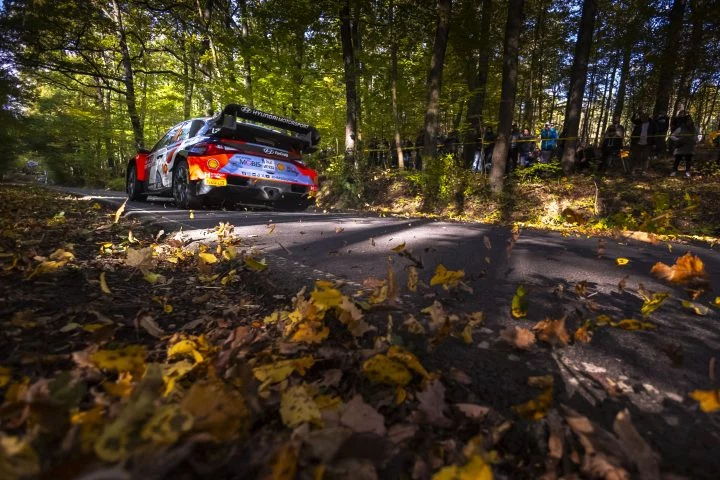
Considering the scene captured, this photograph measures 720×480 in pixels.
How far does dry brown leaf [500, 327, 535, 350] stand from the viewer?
4.26 feet

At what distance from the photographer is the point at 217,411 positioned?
0.78 metres

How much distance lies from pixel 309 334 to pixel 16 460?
81cm

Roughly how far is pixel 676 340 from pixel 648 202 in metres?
8.78

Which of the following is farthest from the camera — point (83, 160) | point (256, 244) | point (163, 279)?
point (83, 160)

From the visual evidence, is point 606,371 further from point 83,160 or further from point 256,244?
point 83,160

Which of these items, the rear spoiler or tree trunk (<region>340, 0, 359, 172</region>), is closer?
the rear spoiler

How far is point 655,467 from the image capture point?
785 millimetres

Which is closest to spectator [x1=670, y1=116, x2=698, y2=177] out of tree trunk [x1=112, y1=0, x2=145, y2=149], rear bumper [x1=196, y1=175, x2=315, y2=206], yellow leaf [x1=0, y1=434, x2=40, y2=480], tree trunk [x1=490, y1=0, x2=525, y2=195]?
tree trunk [x1=490, y1=0, x2=525, y2=195]

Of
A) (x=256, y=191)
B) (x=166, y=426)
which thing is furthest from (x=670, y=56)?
(x=166, y=426)

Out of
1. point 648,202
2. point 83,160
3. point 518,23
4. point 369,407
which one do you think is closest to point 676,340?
point 369,407

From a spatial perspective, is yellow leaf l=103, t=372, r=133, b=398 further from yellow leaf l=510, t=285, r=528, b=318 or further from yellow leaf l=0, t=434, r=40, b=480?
yellow leaf l=510, t=285, r=528, b=318

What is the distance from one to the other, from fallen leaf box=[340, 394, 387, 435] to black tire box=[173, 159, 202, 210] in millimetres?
6174

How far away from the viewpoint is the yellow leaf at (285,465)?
27.1 inches

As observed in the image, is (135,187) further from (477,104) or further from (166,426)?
(477,104)
